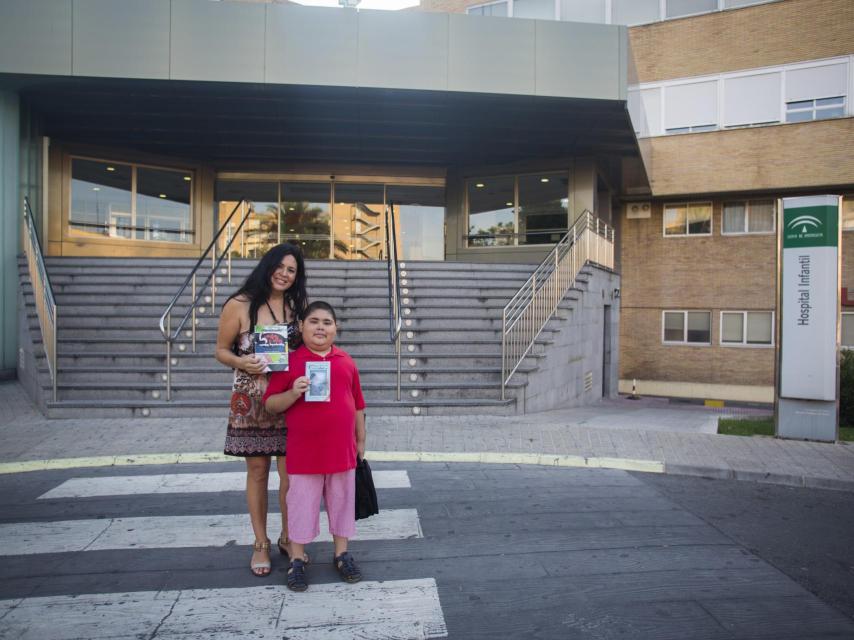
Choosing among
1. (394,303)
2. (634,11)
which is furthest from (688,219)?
(394,303)

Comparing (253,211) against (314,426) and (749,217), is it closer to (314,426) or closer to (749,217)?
(749,217)

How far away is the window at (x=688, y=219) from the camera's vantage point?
19.8 metres

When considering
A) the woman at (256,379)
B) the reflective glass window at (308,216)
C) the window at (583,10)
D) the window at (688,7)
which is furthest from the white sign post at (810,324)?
the window at (583,10)

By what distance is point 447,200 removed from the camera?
61.2 ft

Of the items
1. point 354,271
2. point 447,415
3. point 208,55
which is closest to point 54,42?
point 208,55

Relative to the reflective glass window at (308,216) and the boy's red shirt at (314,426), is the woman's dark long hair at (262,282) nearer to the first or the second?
the boy's red shirt at (314,426)

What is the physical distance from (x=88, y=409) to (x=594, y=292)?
10.3 meters

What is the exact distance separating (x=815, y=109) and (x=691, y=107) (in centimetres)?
339

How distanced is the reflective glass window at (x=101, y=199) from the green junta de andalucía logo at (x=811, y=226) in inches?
612

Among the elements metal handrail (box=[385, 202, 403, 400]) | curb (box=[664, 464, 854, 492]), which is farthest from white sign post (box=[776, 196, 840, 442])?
metal handrail (box=[385, 202, 403, 400])

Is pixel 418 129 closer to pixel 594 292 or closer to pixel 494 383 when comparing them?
pixel 594 292

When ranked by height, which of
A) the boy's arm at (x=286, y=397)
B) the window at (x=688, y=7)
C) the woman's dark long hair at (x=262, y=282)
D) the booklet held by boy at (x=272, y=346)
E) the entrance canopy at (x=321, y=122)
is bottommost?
the boy's arm at (x=286, y=397)

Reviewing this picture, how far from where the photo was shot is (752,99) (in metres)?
18.8

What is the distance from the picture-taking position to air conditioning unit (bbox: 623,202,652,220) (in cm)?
2031
